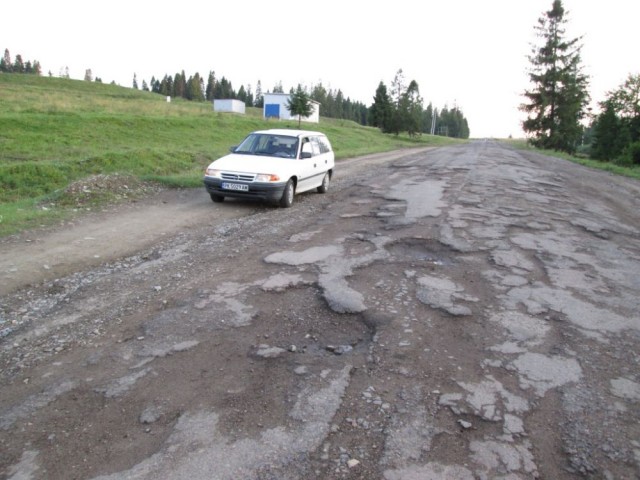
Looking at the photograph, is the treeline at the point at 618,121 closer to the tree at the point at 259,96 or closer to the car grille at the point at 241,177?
the car grille at the point at 241,177

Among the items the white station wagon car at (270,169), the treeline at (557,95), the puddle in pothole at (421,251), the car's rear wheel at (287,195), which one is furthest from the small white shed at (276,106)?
the puddle in pothole at (421,251)

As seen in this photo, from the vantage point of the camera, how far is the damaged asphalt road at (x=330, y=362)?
8.13 feet

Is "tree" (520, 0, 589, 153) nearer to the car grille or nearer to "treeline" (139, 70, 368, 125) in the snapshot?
the car grille

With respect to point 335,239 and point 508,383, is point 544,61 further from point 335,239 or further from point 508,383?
point 508,383

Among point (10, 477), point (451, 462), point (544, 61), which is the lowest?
point (10, 477)

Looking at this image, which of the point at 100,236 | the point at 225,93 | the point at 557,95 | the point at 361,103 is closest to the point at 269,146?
the point at 100,236

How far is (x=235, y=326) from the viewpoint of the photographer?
3951 mm

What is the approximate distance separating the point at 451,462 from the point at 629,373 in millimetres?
1793

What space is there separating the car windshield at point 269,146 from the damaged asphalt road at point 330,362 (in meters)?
4.25

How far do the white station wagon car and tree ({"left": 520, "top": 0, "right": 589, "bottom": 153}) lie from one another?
36.2 meters

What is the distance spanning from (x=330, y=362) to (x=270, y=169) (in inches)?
261

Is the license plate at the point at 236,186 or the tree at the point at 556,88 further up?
the tree at the point at 556,88

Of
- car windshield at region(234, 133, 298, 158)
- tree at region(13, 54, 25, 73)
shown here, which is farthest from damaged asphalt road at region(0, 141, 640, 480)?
tree at region(13, 54, 25, 73)

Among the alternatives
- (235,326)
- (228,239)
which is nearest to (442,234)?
(228,239)
